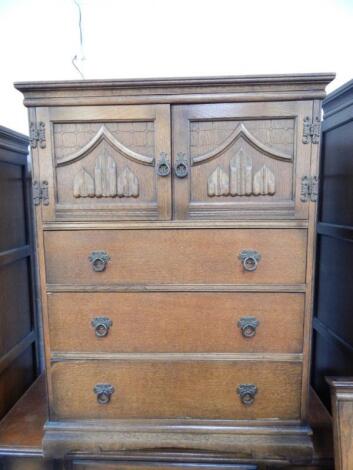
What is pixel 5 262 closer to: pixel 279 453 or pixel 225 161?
pixel 225 161

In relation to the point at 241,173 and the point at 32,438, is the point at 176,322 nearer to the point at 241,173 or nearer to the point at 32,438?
the point at 241,173

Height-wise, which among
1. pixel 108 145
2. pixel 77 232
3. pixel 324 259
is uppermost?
pixel 108 145

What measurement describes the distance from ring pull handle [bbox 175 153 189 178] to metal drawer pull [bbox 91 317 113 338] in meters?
0.56

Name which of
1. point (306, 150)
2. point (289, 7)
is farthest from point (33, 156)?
point (289, 7)

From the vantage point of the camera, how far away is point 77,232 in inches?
41.6

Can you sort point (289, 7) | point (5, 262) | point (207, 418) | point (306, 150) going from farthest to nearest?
1. point (289, 7)
2. point (5, 262)
3. point (207, 418)
4. point (306, 150)

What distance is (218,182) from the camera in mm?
1029

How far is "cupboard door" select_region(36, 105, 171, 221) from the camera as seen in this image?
101cm

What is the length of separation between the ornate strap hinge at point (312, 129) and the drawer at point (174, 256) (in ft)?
0.98

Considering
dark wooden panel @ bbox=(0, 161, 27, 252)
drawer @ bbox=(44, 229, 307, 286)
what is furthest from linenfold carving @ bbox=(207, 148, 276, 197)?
dark wooden panel @ bbox=(0, 161, 27, 252)

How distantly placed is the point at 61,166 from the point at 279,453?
123cm

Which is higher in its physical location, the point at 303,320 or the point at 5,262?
the point at 5,262

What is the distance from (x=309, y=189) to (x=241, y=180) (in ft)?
0.73

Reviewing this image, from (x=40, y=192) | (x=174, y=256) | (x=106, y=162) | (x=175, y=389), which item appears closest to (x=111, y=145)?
(x=106, y=162)
